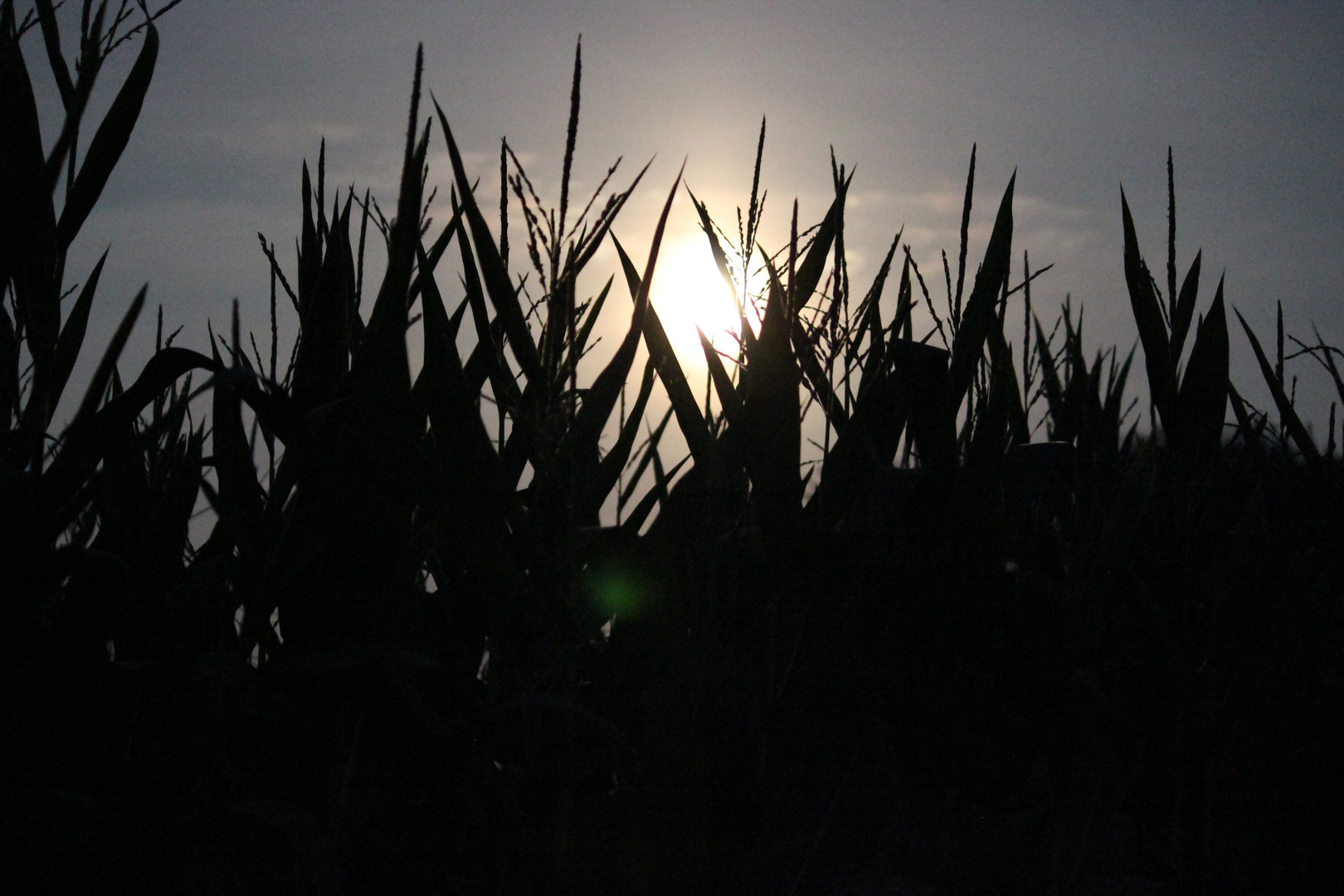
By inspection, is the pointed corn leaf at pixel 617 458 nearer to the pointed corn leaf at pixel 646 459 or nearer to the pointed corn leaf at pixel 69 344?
the pointed corn leaf at pixel 646 459

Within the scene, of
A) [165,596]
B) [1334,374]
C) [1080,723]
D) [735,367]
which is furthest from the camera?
[1334,374]

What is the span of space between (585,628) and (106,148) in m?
0.74

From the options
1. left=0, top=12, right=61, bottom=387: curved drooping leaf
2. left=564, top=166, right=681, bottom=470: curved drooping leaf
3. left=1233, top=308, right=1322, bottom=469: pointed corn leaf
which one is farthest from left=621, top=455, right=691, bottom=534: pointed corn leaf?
left=1233, top=308, right=1322, bottom=469: pointed corn leaf

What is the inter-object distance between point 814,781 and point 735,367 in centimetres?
49

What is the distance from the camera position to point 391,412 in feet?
2.85

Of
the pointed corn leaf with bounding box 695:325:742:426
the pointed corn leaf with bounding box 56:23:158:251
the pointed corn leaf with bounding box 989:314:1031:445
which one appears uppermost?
the pointed corn leaf with bounding box 56:23:158:251

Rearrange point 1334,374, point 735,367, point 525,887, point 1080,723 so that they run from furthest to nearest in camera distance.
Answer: point 1334,374 → point 735,367 → point 1080,723 → point 525,887

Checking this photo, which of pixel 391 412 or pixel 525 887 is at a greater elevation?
pixel 391 412

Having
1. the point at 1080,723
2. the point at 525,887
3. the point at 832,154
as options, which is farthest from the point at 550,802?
the point at 832,154

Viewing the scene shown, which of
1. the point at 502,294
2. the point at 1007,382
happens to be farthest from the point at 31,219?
the point at 1007,382

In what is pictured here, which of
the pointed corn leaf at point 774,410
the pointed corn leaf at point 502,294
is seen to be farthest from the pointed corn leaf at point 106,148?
the pointed corn leaf at point 774,410

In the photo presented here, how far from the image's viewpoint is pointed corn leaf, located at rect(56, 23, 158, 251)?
1.11 meters

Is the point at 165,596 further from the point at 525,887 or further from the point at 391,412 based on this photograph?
the point at 525,887

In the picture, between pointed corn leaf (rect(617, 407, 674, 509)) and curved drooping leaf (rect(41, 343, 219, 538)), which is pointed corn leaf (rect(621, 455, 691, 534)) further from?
curved drooping leaf (rect(41, 343, 219, 538))
